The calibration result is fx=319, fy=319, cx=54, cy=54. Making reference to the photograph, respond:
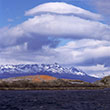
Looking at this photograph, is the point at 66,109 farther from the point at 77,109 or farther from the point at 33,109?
the point at 33,109

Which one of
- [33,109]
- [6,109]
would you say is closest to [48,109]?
[33,109]

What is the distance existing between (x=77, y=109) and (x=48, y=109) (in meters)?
8.22

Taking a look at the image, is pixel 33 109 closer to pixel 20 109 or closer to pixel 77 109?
pixel 20 109

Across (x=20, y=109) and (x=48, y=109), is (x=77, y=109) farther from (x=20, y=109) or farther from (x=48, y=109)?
(x=20, y=109)

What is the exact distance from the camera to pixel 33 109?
8969 cm

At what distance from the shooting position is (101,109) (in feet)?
296

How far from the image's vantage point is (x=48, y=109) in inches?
3516

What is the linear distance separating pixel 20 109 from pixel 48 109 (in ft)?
25.8

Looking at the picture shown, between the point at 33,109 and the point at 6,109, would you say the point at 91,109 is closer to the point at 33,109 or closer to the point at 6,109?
the point at 33,109

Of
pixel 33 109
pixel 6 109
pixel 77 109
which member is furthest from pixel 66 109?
pixel 6 109

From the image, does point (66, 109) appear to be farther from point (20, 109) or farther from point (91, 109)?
point (20, 109)

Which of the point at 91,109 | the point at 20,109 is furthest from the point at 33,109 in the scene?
the point at 91,109

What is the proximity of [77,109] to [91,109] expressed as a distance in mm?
3952

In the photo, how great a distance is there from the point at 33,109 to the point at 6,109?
24.7ft
